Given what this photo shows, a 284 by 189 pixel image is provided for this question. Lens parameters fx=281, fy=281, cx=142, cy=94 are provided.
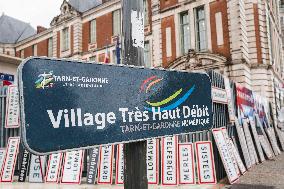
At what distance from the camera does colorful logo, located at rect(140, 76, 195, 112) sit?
2.55 metres

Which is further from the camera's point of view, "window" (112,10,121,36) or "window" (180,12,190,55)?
"window" (112,10,121,36)

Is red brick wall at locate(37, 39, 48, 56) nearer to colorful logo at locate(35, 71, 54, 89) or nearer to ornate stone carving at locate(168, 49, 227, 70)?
ornate stone carving at locate(168, 49, 227, 70)

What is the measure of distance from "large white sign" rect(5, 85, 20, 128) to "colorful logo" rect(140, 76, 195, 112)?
6983mm

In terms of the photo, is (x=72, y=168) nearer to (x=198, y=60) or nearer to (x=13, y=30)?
(x=198, y=60)

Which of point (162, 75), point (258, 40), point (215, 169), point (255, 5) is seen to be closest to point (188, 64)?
point (258, 40)

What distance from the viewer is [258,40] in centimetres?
1898

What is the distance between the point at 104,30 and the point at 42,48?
11.1 meters

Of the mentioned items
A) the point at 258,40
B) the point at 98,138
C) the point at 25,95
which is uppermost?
the point at 258,40

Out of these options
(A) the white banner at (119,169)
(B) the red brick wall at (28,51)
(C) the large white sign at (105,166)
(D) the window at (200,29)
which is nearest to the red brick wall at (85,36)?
(B) the red brick wall at (28,51)

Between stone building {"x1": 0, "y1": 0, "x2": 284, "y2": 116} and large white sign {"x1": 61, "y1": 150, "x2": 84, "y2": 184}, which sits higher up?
stone building {"x1": 0, "y1": 0, "x2": 284, "y2": 116}

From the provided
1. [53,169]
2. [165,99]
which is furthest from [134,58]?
[53,169]

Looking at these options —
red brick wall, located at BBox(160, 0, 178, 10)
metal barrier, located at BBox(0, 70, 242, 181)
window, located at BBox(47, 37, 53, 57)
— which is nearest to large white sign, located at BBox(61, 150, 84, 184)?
metal barrier, located at BBox(0, 70, 242, 181)

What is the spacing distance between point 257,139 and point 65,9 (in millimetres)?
26700

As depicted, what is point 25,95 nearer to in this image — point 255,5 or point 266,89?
point 266,89
